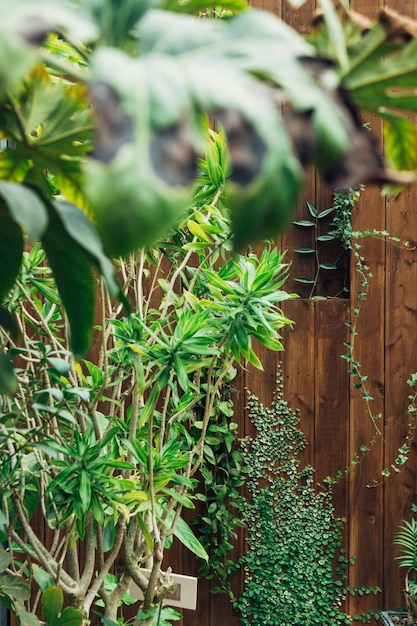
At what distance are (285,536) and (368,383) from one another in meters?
0.70

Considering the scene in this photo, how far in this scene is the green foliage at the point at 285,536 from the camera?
273 centimetres

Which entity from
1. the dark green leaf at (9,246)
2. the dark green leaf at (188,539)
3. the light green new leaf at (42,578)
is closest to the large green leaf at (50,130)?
the dark green leaf at (9,246)

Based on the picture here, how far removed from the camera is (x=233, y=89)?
13.1 inches

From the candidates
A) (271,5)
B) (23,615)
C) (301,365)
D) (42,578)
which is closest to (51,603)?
(23,615)

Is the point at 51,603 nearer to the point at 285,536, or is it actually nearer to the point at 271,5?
the point at 285,536

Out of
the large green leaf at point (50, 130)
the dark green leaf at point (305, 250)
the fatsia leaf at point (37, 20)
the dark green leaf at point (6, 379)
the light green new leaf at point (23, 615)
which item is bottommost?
the light green new leaf at point (23, 615)

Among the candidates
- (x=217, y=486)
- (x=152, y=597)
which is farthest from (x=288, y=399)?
(x=152, y=597)

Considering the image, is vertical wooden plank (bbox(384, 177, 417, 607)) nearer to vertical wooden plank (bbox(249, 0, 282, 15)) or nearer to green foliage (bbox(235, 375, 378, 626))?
green foliage (bbox(235, 375, 378, 626))

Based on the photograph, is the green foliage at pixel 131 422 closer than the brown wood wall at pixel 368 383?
Yes

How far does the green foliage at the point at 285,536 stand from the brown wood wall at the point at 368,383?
5 centimetres

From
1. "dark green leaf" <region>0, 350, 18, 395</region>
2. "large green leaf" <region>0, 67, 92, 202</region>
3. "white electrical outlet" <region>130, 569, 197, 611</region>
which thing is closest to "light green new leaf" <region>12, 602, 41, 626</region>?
"white electrical outlet" <region>130, 569, 197, 611</region>

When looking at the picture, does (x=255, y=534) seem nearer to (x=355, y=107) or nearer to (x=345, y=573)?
(x=345, y=573)

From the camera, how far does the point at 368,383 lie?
277cm

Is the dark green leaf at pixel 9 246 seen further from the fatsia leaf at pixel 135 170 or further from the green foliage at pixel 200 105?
the fatsia leaf at pixel 135 170
